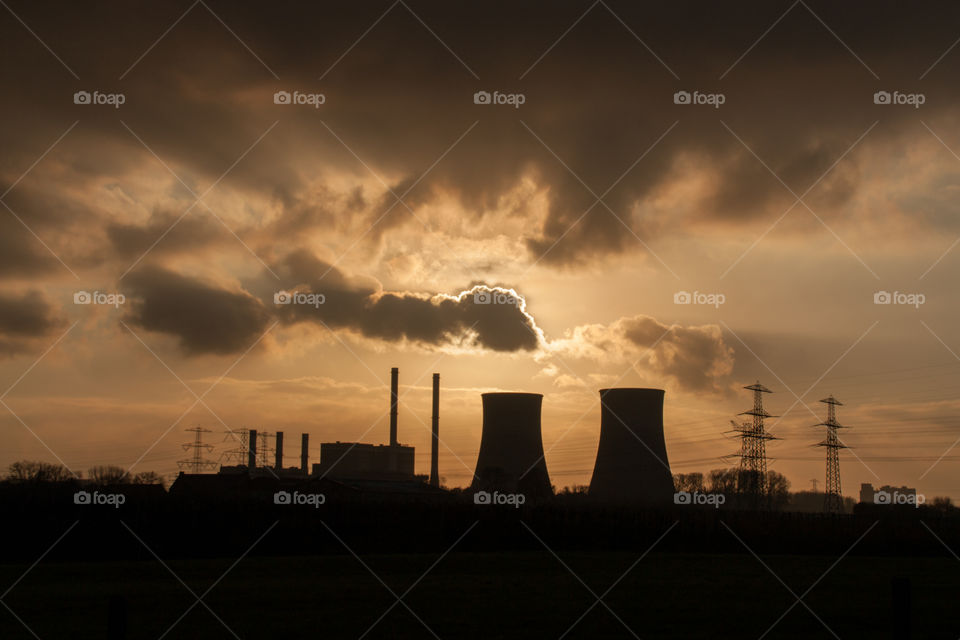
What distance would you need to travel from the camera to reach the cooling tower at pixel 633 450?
44.2 m

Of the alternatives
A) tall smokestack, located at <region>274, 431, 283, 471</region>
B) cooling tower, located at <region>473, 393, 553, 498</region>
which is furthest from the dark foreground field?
tall smokestack, located at <region>274, 431, 283, 471</region>

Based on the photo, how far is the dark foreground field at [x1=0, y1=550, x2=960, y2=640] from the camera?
11.1 metres

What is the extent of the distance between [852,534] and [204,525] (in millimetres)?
22308

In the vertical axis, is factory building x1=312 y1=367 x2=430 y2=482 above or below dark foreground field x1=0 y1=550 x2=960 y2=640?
above

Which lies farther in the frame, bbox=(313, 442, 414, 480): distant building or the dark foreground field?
bbox=(313, 442, 414, 480): distant building

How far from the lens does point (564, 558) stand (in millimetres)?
24250

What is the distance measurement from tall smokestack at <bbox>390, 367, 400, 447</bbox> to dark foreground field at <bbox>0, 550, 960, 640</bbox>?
130ft

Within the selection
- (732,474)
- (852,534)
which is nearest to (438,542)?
(852,534)

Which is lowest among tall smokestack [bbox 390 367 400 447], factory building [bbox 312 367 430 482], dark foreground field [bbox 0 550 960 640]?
dark foreground field [bbox 0 550 960 640]

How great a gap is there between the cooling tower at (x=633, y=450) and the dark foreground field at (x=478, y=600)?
73.5 feet

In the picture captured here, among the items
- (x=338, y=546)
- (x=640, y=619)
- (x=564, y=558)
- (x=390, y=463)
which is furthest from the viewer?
(x=390, y=463)

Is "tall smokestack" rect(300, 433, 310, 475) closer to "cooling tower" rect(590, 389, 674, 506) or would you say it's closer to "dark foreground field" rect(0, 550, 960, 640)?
"cooling tower" rect(590, 389, 674, 506)

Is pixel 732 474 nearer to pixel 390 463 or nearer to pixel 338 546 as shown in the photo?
pixel 390 463

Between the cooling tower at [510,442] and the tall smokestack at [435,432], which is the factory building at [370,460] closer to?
the tall smokestack at [435,432]
